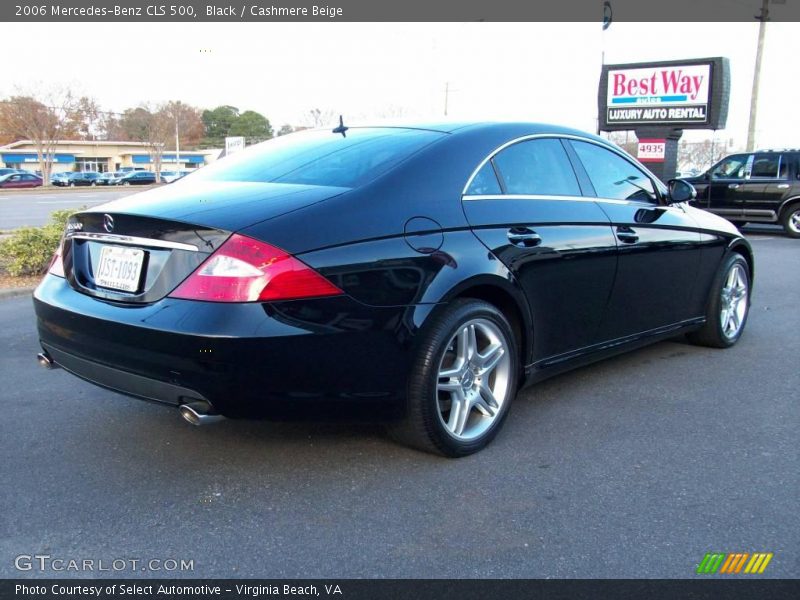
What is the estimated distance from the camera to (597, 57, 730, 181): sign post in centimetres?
1780

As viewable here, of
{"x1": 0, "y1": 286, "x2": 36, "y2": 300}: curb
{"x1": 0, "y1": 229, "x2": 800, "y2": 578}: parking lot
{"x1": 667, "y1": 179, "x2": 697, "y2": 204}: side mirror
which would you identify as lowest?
{"x1": 0, "y1": 286, "x2": 36, "y2": 300}: curb

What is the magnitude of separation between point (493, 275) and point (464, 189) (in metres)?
0.43

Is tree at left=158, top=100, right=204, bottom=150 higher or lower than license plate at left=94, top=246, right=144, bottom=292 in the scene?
higher

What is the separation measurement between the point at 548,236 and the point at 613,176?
3.30 feet

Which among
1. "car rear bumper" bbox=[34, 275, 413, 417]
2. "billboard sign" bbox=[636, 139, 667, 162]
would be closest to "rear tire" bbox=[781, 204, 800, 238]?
"billboard sign" bbox=[636, 139, 667, 162]

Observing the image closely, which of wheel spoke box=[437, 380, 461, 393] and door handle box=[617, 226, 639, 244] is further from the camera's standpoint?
door handle box=[617, 226, 639, 244]

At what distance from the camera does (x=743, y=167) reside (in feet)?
50.6

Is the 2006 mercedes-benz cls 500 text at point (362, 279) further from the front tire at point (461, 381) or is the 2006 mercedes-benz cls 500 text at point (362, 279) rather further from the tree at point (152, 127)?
the tree at point (152, 127)

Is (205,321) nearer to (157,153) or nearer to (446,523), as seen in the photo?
(446,523)

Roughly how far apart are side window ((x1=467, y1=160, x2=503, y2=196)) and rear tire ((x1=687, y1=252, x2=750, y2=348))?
2472 mm

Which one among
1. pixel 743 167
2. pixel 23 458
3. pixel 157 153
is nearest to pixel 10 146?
pixel 157 153

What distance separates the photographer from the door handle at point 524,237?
362 cm

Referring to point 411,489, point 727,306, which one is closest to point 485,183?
point 411,489

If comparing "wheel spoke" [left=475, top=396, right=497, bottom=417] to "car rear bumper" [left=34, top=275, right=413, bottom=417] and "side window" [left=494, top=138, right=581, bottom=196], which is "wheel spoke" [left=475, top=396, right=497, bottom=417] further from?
"side window" [left=494, top=138, right=581, bottom=196]
